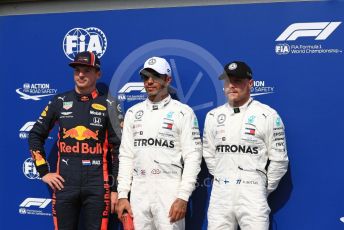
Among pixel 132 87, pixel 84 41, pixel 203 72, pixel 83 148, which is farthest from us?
pixel 84 41

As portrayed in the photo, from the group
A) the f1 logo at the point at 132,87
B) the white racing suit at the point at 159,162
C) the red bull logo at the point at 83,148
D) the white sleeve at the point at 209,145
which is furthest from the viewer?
the f1 logo at the point at 132,87

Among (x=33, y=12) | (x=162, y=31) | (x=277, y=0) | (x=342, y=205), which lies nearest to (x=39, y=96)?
(x=33, y=12)

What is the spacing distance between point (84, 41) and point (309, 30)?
1745 millimetres

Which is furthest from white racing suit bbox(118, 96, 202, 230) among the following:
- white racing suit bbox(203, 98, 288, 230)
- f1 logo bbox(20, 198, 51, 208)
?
f1 logo bbox(20, 198, 51, 208)

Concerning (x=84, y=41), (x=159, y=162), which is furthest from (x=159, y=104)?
(x=84, y=41)

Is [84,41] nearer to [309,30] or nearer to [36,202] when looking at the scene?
[36,202]

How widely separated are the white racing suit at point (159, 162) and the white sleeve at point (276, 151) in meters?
0.46

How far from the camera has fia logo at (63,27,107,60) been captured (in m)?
3.88

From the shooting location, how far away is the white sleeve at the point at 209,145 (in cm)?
331

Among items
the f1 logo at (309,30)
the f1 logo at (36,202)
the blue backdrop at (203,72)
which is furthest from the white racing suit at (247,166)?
the f1 logo at (36,202)

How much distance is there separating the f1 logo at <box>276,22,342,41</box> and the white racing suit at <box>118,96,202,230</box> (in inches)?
34.7

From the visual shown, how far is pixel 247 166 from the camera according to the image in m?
3.12

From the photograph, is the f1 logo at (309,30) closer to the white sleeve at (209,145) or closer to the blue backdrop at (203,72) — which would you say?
the blue backdrop at (203,72)

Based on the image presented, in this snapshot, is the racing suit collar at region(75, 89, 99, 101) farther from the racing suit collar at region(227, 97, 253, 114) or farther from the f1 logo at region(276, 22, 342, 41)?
the f1 logo at region(276, 22, 342, 41)
